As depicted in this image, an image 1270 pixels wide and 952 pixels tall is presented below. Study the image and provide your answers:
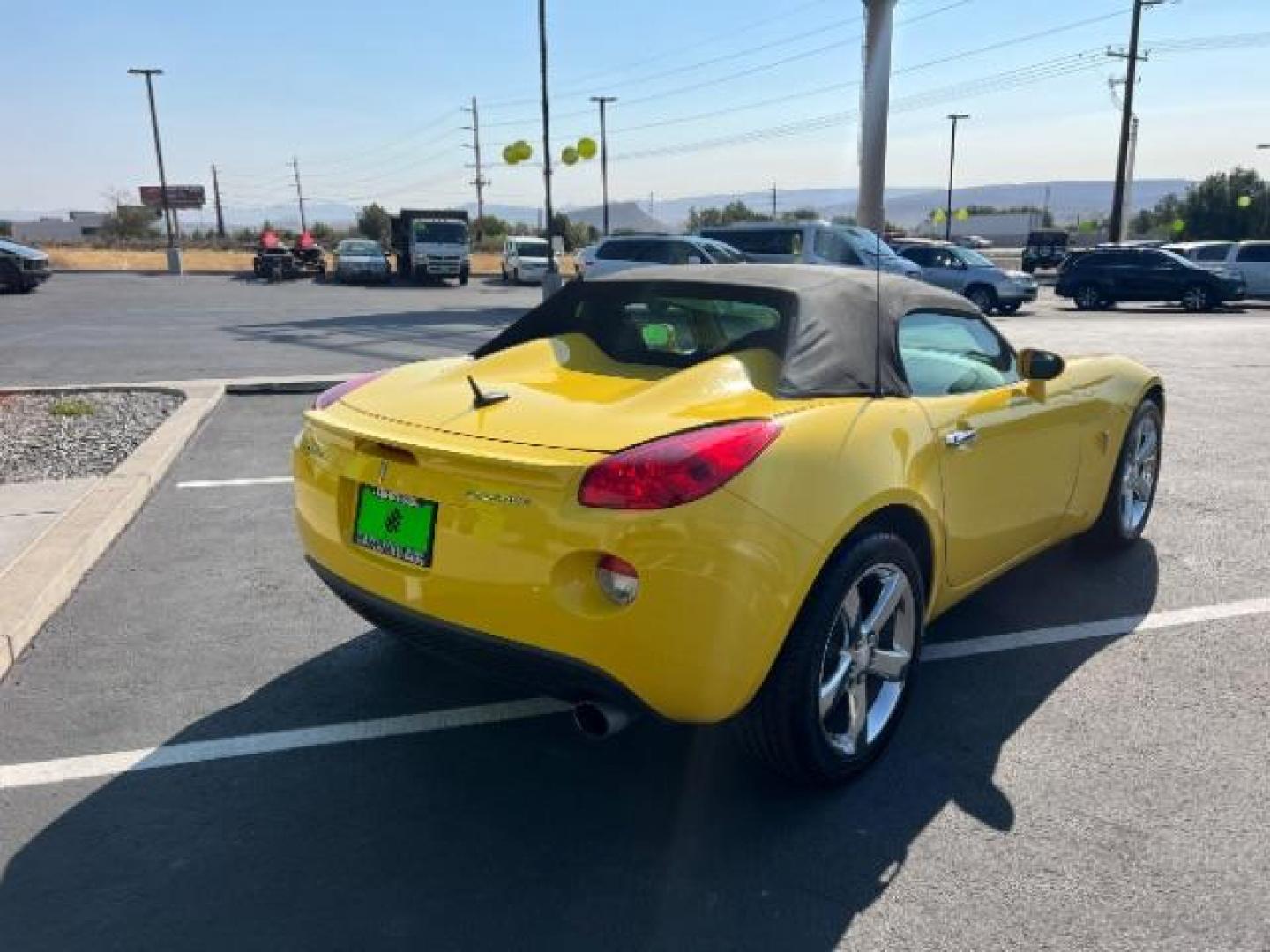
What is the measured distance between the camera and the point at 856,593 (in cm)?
287

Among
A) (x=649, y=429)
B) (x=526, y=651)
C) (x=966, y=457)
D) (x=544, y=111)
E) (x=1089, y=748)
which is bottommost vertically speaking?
(x=1089, y=748)

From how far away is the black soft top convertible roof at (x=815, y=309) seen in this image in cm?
299

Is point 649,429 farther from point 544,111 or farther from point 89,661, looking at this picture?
point 544,111

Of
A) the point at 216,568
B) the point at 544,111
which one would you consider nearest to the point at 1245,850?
the point at 216,568

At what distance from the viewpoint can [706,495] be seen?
2393 millimetres

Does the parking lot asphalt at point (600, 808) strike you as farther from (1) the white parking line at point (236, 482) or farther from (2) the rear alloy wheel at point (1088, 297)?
(2) the rear alloy wheel at point (1088, 297)

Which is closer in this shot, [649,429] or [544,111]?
[649,429]

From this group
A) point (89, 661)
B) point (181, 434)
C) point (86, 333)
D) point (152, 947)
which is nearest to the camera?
point (152, 947)

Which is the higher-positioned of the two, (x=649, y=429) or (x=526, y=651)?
(x=649, y=429)

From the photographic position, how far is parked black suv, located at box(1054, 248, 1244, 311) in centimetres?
2344

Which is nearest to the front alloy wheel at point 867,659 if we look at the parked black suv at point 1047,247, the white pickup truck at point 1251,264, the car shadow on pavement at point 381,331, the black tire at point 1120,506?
the black tire at point 1120,506

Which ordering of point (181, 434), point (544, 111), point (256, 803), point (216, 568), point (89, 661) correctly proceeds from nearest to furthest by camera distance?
point (256, 803) < point (89, 661) < point (216, 568) < point (181, 434) < point (544, 111)

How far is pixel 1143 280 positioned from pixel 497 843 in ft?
84.8

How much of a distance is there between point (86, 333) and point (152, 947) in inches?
643
